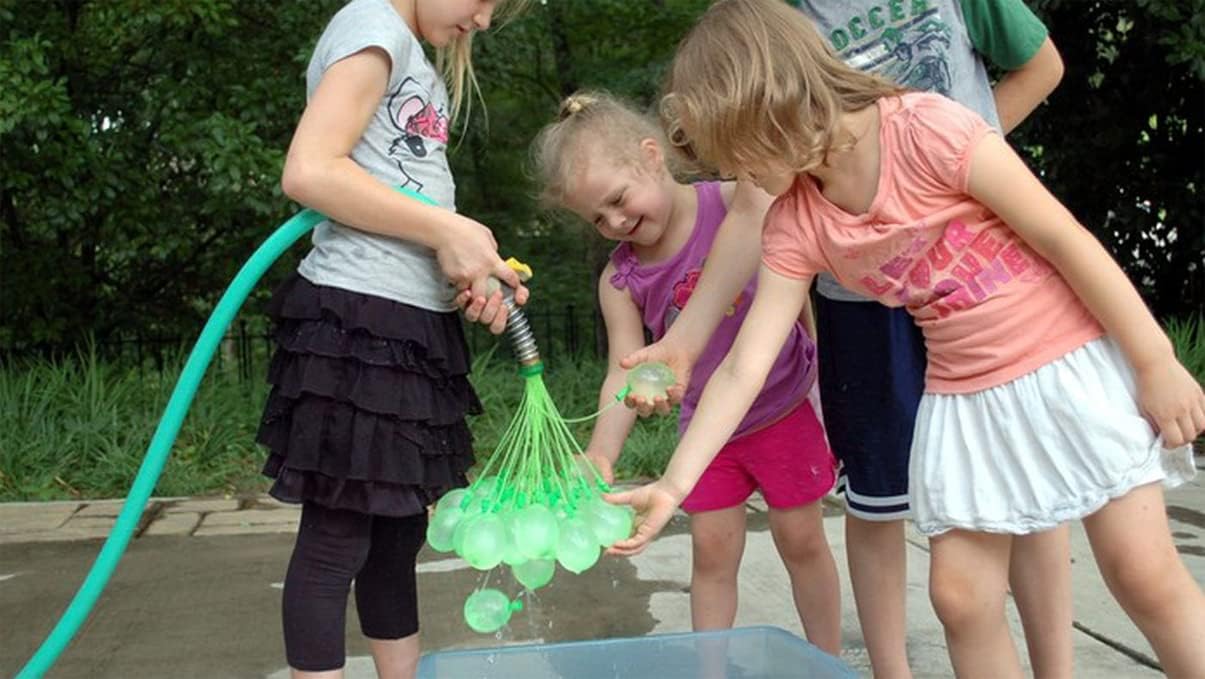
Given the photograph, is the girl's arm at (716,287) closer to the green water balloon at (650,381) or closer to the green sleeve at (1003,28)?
the green water balloon at (650,381)

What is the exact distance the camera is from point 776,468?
258cm

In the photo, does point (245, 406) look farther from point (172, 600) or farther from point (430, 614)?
point (430, 614)

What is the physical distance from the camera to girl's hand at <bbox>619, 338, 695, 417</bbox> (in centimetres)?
223

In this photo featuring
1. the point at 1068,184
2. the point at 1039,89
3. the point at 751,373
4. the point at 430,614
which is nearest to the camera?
the point at 751,373

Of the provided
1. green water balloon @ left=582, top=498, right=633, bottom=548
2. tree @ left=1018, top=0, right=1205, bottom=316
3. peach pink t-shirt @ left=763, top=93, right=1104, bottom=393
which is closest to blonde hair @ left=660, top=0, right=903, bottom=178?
peach pink t-shirt @ left=763, top=93, right=1104, bottom=393

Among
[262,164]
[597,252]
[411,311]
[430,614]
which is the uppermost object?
[411,311]

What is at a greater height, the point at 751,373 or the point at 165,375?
the point at 751,373

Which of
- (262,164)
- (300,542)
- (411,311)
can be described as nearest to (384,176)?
(411,311)

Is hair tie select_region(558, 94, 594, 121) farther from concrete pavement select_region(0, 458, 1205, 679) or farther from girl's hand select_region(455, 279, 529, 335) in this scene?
concrete pavement select_region(0, 458, 1205, 679)

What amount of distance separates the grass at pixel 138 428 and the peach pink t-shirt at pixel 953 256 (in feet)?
10.4

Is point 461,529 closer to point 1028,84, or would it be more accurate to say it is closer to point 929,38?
point 929,38

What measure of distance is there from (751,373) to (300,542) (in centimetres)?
80

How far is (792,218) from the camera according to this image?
2.08 m

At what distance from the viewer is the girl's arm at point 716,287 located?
2291mm
